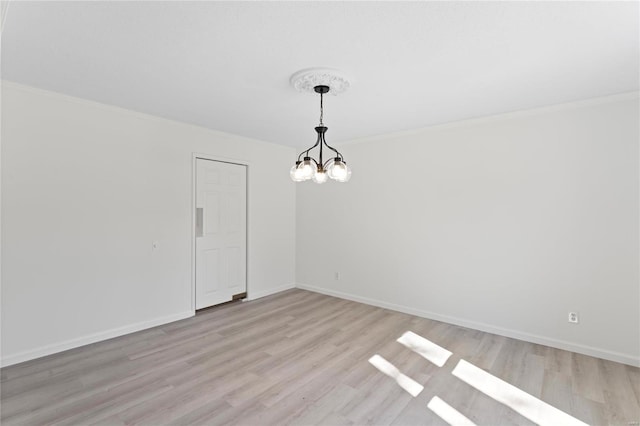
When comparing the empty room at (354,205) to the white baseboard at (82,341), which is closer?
the empty room at (354,205)

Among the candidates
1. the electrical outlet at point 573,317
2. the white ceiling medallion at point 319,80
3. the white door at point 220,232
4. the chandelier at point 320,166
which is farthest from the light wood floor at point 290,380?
the white ceiling medallion at point 319,80

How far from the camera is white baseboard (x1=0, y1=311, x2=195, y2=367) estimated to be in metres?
2.78

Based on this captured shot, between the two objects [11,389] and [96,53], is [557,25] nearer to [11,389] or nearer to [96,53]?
[96,53]

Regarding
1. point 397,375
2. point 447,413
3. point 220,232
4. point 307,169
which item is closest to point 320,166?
point 307,169

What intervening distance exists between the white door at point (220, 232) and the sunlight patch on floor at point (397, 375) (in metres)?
2.47

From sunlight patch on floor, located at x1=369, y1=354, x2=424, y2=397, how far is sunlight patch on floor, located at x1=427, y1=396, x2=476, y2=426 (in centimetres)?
15

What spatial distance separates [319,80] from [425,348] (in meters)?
2.75

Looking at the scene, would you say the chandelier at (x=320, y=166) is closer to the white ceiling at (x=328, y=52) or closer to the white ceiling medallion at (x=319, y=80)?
the white ceiling medallion at (x=319, y=80)

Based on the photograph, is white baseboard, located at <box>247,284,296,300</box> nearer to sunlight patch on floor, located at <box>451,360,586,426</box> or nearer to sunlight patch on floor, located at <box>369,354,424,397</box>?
sunlight patch on floor, located at <box>369,354,424,397</box>

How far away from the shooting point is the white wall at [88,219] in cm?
279

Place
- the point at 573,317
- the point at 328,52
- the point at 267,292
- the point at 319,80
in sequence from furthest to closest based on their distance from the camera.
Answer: the point at 267,292, the point at 573,317, the point at 319,80, the point at 328,52

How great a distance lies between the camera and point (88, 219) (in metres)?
3.19

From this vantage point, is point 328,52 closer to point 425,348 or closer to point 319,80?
point 319,80

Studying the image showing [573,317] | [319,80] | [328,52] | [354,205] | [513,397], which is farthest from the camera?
[354,205]
